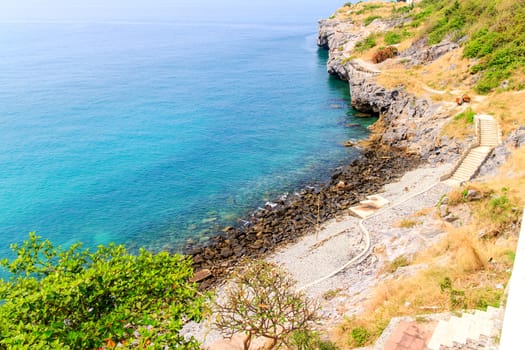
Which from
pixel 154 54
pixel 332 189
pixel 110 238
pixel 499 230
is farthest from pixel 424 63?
pixel 154 54

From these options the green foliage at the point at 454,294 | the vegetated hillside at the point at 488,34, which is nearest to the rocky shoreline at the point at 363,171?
the vegetated hillside at the point at 488,34

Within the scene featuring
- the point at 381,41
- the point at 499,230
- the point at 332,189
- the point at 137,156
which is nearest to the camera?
the point at 499,230

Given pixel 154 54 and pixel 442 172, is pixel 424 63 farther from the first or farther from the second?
pixel 154 54

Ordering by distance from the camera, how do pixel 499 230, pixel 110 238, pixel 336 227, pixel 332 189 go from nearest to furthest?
pixel 499 230
pixel 336 227
pixel 110 238
pixel 332 189

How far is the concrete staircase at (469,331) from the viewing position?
44.0 ft

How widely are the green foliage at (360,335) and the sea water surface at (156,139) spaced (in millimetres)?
22567

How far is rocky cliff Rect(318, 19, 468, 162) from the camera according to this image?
4628cm

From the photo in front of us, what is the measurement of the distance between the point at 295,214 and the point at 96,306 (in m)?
27.6

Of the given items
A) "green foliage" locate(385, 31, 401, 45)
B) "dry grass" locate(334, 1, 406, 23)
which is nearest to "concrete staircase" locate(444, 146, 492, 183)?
"green foliage" locate(385, 31, 401, 45)

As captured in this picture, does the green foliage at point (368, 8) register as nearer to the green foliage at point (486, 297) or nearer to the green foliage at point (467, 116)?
the green foliage at point (467, 116)

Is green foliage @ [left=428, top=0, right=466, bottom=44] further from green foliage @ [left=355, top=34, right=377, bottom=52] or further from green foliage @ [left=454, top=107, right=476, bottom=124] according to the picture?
green foliage @ [left=454, top=107, right=476, bottom=124]

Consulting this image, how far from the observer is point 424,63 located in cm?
6425

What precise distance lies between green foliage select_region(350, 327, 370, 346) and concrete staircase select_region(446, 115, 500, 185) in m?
23.1

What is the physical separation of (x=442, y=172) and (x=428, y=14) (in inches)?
2539
